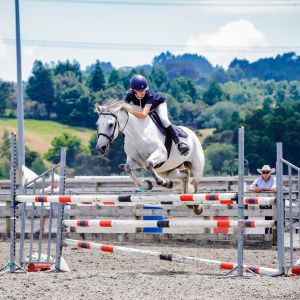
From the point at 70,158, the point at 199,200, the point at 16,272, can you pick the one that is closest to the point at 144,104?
the point at 199,200

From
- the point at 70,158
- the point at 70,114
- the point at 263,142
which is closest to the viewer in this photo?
the point at 263,142

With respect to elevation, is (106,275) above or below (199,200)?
below

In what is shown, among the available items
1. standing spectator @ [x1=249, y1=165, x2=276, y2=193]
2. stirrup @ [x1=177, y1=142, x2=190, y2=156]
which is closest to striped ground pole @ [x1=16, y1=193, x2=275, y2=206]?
stirrup @ [x1=177, y1=142, x2=190, y2=156]

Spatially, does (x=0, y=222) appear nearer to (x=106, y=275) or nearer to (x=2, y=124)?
(x=106, y=275)

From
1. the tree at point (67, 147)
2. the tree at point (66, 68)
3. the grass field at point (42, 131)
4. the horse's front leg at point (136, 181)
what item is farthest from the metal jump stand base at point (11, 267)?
the tree at point (66, 68)

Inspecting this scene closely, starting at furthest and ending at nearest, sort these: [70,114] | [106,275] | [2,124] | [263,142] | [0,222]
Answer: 1. [70,114]
2. [2,124]
3. [263,142]
4. [0,222]
5. [106,275]

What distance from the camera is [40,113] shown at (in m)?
126

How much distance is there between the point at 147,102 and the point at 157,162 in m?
0.85

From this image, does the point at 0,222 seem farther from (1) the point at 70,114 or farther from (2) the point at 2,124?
(1) the point at 70,114

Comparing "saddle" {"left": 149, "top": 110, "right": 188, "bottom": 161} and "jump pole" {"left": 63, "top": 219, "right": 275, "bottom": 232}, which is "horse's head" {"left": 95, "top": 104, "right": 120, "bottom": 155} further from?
"jump pole" {"left": 63, "top": 219, "right": 275, "bottom": 232}

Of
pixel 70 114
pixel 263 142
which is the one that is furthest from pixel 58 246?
pixel 70 114

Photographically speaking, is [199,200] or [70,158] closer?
[199,200]

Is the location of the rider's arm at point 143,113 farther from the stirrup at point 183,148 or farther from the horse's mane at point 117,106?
the stirrup at point 183,148

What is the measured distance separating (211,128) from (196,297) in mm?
115290
